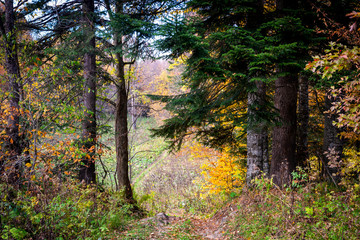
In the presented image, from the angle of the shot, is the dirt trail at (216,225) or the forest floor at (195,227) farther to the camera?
the dirt trail at (216,225)

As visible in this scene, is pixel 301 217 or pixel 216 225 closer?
pixel 301 217

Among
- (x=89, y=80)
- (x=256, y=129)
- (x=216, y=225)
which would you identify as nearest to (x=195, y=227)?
(x=216, y=225)

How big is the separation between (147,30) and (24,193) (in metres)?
4.38

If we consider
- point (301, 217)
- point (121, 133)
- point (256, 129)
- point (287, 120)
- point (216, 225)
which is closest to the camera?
point (301, 217)

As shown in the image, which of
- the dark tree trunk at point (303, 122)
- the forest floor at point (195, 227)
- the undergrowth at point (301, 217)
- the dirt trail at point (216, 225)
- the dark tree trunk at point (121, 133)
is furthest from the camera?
the dark tree trunk at point (121, 133)

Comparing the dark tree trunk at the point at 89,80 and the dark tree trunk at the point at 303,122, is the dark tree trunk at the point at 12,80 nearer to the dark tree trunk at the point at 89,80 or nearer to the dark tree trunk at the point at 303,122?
the dark tree trunk at the point at 89,80

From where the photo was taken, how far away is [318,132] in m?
9.32

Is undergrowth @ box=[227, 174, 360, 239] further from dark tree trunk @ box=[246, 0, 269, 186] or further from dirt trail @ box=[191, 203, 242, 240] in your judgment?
dark tree trunk @ box=[246, 0, 269, 186]

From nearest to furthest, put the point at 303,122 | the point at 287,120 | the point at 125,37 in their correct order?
the point at 287,120 → the point at 125,37 → the point at 303,122

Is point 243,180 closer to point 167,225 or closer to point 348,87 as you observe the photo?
point 167,225

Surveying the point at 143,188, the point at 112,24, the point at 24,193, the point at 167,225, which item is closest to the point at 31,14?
the point at 112,24

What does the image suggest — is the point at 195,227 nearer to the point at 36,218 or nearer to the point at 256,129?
the point at 256,129

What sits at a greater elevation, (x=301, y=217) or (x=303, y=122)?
(x=303, y=122)

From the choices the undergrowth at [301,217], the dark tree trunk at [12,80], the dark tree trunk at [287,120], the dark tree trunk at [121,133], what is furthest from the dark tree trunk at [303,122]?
the dark tree trunk at [12,80]
